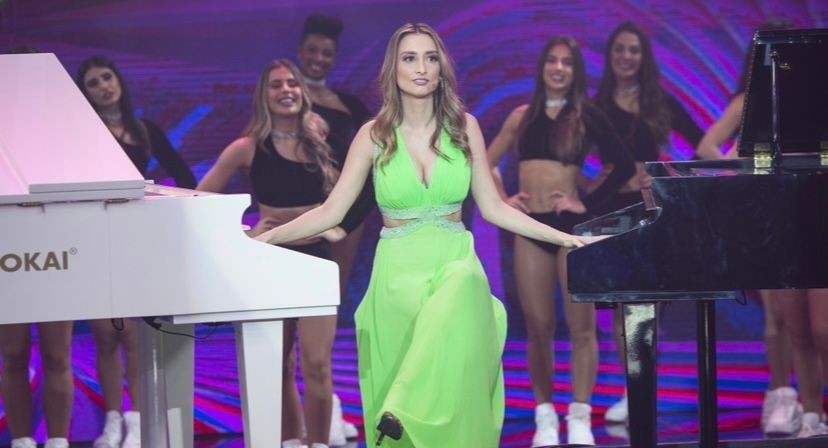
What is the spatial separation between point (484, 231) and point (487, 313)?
2770mm

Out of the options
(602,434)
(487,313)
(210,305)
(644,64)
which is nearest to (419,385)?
(487,313)

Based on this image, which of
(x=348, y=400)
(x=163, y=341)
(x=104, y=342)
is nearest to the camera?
(x=163, y=341)

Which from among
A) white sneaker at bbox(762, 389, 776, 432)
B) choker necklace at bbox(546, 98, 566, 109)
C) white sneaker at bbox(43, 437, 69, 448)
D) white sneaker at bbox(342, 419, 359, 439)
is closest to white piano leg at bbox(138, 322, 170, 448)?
white sneaker at bbox(43, 437, 69, 448)

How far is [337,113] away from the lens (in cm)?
750

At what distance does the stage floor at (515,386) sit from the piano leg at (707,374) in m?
1.94

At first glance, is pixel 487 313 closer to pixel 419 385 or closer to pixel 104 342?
pixel 419 385

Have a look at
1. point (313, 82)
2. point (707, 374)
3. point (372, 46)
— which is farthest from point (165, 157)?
point (707, 374)

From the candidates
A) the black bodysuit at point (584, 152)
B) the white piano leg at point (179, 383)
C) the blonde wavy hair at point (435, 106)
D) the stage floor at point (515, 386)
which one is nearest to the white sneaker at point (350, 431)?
the stage floor at point (515, 386)

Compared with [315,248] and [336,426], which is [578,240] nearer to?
[315,248]

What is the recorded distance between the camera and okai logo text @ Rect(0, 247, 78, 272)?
4.22 metres

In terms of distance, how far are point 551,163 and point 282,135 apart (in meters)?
1.55

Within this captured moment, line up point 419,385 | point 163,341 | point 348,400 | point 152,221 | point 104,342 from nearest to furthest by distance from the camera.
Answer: point 152,221, point 419,385, point 163,341, point 104,342, point 348,400

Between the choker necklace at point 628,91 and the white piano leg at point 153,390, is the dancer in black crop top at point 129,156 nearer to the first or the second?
the white piano leg at point 153,390

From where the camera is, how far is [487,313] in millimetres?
5051
